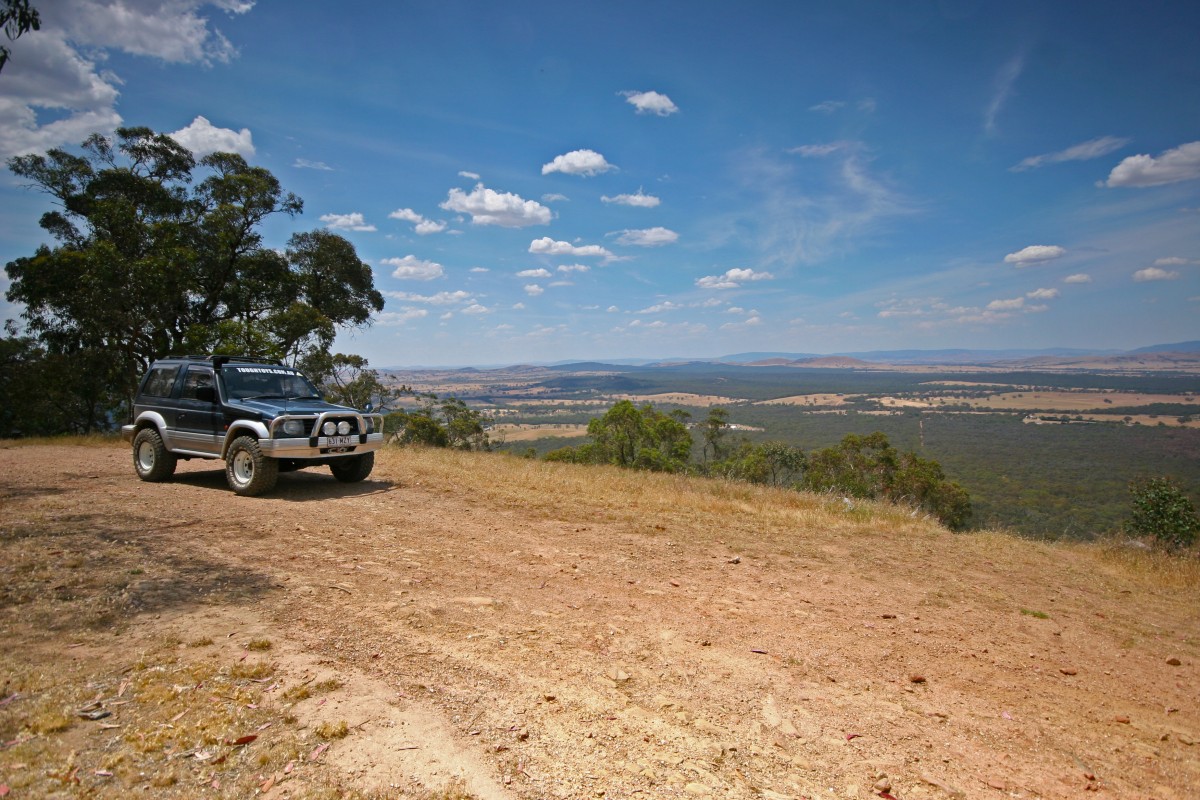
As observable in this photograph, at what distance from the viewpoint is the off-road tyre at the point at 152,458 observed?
1013 centimetres

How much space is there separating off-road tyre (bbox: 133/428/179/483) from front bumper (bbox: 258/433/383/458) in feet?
8.73

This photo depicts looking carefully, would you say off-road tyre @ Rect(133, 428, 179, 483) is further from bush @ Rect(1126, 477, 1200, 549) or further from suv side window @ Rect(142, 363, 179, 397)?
bush @ Rect(1126, 477, 1200, 549)

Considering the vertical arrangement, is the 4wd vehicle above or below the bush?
above

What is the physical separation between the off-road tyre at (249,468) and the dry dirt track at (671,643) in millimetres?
344

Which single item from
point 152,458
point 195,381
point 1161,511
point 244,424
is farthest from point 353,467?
point 1161,511

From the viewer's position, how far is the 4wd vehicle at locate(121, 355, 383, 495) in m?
9.06

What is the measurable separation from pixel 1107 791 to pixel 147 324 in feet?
77.8

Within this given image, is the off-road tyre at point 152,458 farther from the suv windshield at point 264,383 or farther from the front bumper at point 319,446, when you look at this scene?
the front bumper at point 319,446

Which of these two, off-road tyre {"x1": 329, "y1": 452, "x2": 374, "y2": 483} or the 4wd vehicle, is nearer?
the 4wd vehicle

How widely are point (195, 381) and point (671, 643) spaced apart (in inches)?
376

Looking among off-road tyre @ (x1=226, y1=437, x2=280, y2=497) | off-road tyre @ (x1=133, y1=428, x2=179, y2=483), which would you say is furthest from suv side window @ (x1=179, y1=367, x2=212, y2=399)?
off-road tyre @ (x1=226, y1=437, x2=280, y2=497)

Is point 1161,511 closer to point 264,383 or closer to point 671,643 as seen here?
point 671,643

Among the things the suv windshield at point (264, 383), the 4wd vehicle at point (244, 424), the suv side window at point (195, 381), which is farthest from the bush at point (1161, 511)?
the suv side window at point (195, 381)

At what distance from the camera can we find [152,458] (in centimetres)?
1022
